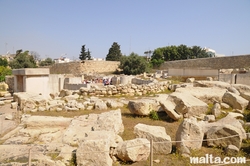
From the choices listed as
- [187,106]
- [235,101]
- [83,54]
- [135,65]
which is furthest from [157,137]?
[83,54]

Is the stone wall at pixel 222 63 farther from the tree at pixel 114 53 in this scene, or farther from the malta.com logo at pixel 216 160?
the malta.com logo at pixel 216 160

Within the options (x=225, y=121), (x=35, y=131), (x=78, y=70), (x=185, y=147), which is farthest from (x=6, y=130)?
(x=78, y=70)

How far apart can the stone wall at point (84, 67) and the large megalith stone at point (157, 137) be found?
3469cm

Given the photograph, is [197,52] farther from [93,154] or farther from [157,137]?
[93,154]

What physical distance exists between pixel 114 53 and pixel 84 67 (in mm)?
19620

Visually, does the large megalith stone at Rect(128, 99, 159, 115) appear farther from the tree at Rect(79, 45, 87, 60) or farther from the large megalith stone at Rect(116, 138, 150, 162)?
the tree at Rect(79, 45, 87, 60)

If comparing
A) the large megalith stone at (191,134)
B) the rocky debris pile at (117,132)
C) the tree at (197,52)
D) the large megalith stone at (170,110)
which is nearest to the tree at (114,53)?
the tree at (197,52)

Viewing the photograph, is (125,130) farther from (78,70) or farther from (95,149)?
(78,70)

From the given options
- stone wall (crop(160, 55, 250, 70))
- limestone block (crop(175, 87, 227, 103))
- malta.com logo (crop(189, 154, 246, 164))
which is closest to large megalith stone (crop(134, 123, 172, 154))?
malta.com logo (crop(189, 154, 246, 164))

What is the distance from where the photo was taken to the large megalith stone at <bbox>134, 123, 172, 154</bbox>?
4.25 m

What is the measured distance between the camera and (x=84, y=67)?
39.0m

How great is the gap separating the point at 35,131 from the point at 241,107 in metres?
7.91

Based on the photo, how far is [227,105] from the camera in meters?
8.19

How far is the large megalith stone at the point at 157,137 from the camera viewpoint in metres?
4.25
